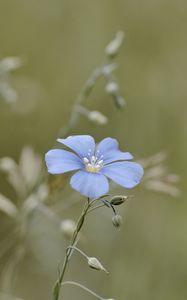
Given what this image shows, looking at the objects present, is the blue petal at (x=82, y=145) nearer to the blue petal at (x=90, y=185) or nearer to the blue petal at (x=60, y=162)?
the blue petal at (x=60, y=162)

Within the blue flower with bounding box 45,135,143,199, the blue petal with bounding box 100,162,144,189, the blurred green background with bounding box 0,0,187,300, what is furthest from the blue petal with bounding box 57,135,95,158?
the blurred green background with bounding box 0,0,187,300

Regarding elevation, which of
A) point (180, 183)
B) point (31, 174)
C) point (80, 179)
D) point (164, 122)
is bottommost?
point (80, 179)

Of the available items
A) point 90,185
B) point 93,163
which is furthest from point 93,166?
point 90,185

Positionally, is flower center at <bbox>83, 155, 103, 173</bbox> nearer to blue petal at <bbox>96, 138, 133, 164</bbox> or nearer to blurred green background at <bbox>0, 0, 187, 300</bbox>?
blue petal at <bbox>96, 138, 133, 164</bbox>

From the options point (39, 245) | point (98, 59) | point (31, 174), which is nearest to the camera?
point (31, 174)

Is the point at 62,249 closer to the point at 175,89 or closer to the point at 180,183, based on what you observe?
the point at 180,183

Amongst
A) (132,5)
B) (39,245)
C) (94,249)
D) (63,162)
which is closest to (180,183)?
(94,249)
